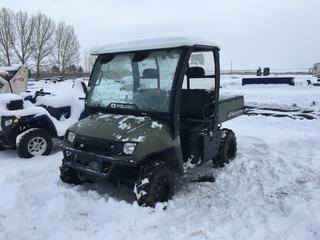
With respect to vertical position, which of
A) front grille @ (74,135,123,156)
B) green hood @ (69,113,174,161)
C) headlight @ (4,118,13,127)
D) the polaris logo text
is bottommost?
headlight @ (4,118,13,127)

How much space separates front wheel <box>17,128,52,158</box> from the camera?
711 cm

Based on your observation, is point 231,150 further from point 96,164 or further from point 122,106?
point 96,164

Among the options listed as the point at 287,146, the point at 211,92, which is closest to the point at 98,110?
the point at 211,92

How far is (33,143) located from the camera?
7.28 metres

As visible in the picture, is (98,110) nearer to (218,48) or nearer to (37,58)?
(218,48)

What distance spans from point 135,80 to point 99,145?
1.09m

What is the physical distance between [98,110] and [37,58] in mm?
57367

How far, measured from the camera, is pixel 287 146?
7719 millimetres

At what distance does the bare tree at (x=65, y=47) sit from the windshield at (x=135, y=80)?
6050 centimetres

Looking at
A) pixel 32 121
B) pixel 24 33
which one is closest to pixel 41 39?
pixel 24 33

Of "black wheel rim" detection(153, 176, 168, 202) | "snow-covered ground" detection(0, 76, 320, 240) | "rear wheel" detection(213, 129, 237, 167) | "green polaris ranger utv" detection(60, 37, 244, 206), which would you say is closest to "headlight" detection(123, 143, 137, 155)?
"green polaris ranger utv" detection(60, 37, 244, 206)

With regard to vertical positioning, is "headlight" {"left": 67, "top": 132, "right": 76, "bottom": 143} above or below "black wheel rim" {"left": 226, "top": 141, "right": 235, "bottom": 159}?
above

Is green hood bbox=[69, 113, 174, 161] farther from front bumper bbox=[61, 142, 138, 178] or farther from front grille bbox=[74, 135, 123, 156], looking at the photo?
front bumper bbox=[61, 142, 138, 178]

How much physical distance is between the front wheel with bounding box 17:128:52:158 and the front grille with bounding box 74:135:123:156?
2.63 m
